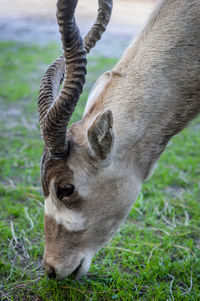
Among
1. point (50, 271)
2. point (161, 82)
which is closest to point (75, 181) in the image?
point (50, 271)

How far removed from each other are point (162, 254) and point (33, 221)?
65.2 inches

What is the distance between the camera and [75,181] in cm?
327

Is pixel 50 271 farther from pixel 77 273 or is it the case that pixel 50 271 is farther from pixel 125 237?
pixel 125 237

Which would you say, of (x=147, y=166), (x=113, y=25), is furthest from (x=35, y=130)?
(x=113, y=25)

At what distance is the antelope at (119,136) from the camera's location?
10.8 feet

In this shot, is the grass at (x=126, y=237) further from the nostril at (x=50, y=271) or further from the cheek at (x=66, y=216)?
the cheek at (x=66, y=216)

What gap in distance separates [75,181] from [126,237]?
1645mm

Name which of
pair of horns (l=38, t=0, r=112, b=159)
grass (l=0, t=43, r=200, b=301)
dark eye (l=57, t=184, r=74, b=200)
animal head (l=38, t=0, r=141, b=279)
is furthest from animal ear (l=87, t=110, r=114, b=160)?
grass (l=0, t=43, r=200, b=301)

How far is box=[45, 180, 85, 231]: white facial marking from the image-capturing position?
335 cm

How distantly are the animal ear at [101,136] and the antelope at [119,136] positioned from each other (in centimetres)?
1

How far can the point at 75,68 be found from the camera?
9.62 feet

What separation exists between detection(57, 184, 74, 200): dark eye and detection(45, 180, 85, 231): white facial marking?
0.21 ft

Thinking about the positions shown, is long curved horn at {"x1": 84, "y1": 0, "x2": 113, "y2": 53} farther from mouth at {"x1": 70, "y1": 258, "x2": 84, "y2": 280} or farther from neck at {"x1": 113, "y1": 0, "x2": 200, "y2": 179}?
mouth at {"x1": 70, "y1": 258, "x2": 84, "y2": 280}

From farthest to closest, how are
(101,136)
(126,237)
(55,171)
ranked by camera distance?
1. (126,237)
2. (55,171)
3. (101,136)
